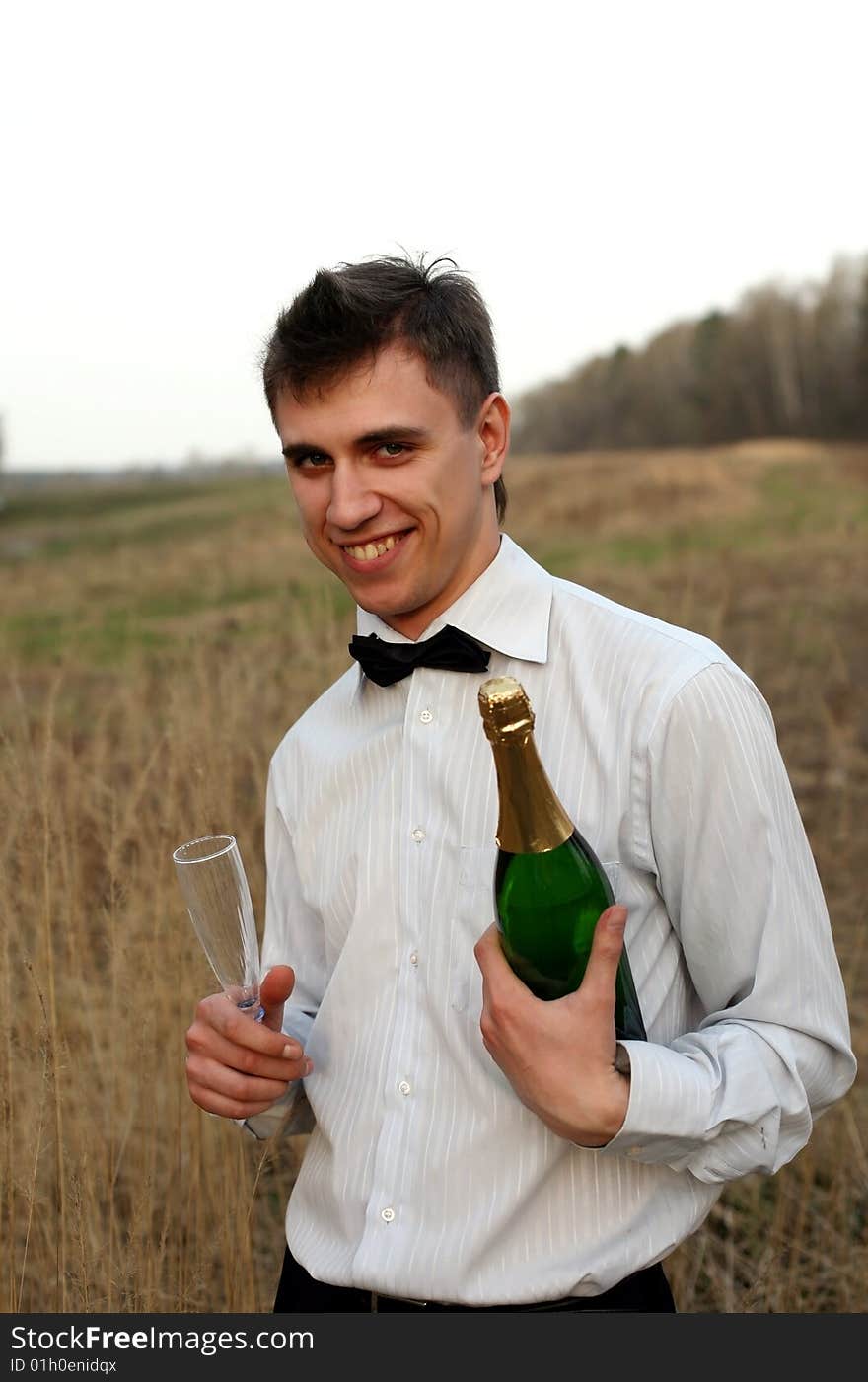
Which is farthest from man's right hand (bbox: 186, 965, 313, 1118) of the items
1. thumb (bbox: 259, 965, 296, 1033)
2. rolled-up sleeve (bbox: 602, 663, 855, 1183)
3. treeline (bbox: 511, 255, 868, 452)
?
treeline (bbox: 511, 255, 868, 452)

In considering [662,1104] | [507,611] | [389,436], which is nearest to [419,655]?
[507,611]

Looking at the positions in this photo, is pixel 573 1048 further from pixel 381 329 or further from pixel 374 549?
pixel 381 329

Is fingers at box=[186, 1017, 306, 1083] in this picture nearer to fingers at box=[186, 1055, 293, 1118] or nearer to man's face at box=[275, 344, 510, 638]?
fingers at box=[186, 1055, 293, 1118]

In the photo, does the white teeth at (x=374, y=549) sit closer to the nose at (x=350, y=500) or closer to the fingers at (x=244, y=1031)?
the nose at (x=350, y=500)

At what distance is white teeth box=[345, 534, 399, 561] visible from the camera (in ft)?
4.80

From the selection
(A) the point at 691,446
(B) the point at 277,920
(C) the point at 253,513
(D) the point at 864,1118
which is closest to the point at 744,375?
(A) the point at 691,446

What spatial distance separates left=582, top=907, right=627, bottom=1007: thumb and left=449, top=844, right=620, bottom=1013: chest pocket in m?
0.25

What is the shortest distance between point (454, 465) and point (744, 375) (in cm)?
2534

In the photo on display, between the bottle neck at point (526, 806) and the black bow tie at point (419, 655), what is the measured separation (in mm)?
313

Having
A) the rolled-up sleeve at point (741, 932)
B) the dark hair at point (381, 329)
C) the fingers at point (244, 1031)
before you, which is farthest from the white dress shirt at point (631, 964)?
the dark hair at point (381, 329)

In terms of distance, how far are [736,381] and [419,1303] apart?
25741mm

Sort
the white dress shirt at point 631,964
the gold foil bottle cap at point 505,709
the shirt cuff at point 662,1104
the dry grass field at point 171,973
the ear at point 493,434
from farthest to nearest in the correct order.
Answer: the dry grass field at point 171,973
the ear at point 493,434
the white dress shirt at point 631,964
the shirt cuff at point 662,1104
the gold foil bottle cap at point 505,709

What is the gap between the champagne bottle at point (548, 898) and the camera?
1.21m

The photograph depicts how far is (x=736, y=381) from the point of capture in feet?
83.2
